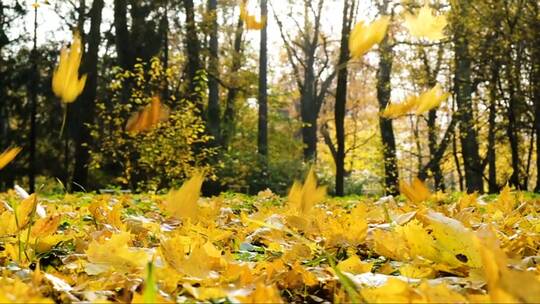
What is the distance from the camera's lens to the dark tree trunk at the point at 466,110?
15.1 metres

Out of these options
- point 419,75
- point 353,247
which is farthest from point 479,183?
point 353,247

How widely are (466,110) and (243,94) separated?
855 centimetres

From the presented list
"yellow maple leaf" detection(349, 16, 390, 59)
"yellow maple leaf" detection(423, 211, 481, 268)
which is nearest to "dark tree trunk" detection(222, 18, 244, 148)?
"yellow maple leaf" detection(349, 16, 390, 59)

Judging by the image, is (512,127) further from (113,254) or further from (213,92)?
(113,254)

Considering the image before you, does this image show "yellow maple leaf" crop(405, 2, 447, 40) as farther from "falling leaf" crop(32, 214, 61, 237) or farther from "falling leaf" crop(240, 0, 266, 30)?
"falling leaf" crop(240, 0, 266, 30)

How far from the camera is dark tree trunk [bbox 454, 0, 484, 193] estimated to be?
1509 cm

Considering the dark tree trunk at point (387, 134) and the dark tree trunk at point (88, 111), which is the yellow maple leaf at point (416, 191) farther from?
the dark tree trunk at point (387, 134)

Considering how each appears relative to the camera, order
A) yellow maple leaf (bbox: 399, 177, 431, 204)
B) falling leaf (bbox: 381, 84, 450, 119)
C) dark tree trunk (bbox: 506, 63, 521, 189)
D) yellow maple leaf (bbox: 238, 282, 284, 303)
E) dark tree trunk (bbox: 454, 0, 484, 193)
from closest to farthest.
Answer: yellow maple leaf (bbox: 238, 282, 284, 303)
yellow maple leaf (bbox: 399, 177, 431, 204)
falling leaf (bbox: 381, 84, 450, 119)
dark tree trunk (bbox: 506, 63, 521, 189)
dark tree trunk (bbox: 454, 0, 484, 193)

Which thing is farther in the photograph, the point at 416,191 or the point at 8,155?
the point at 416,191

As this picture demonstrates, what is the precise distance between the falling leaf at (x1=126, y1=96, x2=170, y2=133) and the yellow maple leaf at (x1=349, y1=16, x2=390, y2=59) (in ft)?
37.4

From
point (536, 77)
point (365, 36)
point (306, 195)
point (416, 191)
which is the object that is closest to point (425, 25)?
point (365, 36)

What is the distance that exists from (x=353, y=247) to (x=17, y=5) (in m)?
25.3

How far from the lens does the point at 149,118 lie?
13.8m

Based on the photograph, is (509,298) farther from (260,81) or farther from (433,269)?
(260,81)
